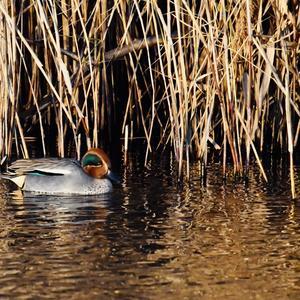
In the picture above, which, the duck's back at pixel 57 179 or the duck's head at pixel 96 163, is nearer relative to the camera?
the duck's back at pixel 57 179

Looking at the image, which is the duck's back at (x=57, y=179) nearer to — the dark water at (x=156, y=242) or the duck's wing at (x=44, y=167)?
the duck's wing at (x=44, y=167)

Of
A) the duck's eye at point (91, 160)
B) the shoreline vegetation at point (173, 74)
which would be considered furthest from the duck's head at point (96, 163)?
the shoreline vegetation at point (173, 74)

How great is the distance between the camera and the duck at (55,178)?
8.77 meters

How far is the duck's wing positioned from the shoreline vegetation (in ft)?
0.43

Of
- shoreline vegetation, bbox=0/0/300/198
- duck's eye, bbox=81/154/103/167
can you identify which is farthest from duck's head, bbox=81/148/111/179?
shoreline vegetation, bbox=0/0/300/198

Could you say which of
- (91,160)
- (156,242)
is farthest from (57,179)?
(156,242)

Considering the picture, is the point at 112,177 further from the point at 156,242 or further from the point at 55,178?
the point at 156,242

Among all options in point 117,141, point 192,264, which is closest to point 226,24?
point 192,264

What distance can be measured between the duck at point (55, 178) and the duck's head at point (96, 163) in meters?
0.02

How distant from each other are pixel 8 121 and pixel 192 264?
3.07 m

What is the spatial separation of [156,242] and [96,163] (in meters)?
2.62

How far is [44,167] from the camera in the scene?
887cm

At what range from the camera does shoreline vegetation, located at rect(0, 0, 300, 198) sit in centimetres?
812

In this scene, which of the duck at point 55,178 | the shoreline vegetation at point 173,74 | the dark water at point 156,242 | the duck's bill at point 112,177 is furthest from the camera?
the duck's bill at point 112,177
